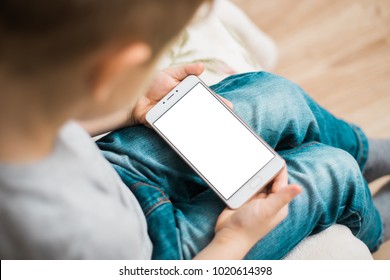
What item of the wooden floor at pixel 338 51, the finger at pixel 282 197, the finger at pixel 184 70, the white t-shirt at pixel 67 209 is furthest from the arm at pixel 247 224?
the wooden floor at pixel 338 51

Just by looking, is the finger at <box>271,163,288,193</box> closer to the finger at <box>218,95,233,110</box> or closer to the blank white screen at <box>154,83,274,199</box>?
the blank white screen at <box>154,83,274,199</box>

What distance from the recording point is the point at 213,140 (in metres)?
0.66

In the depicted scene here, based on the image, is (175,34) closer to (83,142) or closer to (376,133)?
(83,142)

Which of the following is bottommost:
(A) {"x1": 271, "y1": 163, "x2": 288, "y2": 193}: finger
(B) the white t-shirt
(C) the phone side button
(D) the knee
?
(D) the knee

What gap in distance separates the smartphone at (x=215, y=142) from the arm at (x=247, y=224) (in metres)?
0.03

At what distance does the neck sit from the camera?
0.35 metres

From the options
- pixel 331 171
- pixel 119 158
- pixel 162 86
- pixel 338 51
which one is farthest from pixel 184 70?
pixel 338 51

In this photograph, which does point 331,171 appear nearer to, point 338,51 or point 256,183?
point 256,183

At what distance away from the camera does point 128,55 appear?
34 centimetres

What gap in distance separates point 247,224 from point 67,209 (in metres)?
0.26

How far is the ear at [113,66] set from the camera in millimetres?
337

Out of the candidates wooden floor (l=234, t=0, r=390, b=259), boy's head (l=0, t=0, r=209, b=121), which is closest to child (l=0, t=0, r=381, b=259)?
boy's head (l=0, t=0, r=209, b=121)

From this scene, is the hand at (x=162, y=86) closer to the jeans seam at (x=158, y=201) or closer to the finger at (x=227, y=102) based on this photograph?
the finger at (x=227, y=102)

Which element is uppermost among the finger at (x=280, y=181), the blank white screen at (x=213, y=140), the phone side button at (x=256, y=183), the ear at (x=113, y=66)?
the ear at (x=113, y=66)
